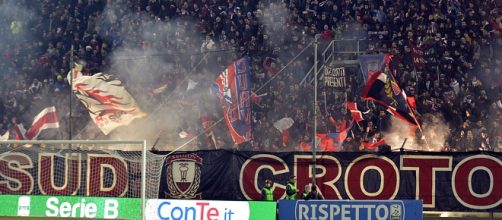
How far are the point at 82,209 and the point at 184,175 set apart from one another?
233 cm

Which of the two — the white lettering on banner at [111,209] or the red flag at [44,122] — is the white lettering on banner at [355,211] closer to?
the white lettering on banner at [111,209]

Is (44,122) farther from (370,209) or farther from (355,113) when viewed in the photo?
(370,209)

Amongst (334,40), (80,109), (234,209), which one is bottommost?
(234,209)

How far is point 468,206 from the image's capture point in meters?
17.0

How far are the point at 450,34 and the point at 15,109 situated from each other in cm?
1248

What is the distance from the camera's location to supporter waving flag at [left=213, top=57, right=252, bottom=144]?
66.6ft

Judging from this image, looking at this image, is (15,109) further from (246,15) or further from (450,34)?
(450,34)

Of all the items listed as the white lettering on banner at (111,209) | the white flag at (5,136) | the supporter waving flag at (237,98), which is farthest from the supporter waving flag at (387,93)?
the white flag at (5,136)

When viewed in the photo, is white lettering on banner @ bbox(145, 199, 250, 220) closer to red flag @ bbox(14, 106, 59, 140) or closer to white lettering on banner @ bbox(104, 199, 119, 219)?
white lettering on banner @ bbox(104, 199, 119, 219)

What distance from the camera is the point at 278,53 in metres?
23.1

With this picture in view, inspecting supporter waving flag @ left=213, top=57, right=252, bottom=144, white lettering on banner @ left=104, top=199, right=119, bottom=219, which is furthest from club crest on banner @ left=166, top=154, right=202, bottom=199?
supporter waving flag @ left=213, top=57, right=252, bottom=144

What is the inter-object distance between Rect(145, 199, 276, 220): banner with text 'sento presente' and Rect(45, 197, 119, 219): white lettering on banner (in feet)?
3.28

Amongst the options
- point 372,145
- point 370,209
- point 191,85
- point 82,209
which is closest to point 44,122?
point 191,85

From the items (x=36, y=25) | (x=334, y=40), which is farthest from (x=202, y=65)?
(x=36, y=25)
